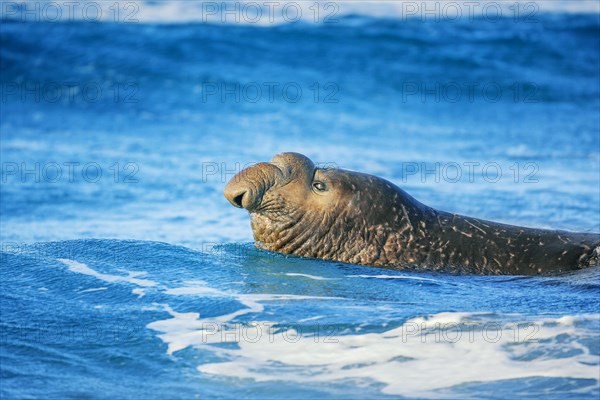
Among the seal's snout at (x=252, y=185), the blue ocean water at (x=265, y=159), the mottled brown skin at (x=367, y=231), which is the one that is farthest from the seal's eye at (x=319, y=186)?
the blue ocean water at (x=265, y=159)

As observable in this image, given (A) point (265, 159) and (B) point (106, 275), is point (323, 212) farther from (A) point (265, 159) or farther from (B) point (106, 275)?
(A) point (265, 159)

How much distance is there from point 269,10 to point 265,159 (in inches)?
472

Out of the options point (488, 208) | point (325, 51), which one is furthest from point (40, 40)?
point (488, 208)

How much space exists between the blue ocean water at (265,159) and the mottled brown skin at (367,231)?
0.75ft

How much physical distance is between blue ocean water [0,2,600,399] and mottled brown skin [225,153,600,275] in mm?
230

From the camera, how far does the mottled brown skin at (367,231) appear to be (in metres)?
7.89

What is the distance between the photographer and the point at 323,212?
7.91m

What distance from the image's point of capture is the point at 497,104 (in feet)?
73.4

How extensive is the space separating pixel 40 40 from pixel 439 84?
9.93 m

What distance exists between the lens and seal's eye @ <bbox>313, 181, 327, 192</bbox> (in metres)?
7.95

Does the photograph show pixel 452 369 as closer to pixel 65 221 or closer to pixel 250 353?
pixel 250 353

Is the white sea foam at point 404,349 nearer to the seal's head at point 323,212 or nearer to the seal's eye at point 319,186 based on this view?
the seal's head at point 323,212

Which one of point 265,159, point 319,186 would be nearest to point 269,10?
point 265,159

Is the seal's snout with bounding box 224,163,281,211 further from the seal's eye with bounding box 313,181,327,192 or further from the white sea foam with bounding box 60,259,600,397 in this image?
the white sea foam with bounding box 60,259,600,397
